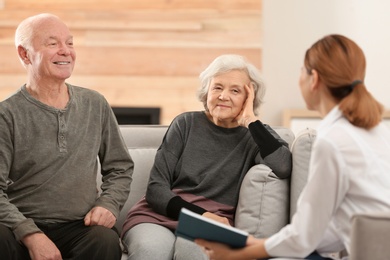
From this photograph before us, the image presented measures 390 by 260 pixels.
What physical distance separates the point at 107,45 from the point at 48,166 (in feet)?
8.74

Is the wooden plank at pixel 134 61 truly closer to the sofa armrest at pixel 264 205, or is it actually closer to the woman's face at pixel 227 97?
the woman's face at pixel 227 97

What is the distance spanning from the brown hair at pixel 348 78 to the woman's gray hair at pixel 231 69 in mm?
1082

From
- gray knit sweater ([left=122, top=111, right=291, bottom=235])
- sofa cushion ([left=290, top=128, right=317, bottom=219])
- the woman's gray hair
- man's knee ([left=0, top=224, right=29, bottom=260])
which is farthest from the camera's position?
the woman's gray hair

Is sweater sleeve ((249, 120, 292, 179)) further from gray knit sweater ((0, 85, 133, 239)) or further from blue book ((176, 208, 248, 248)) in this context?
blue book ((176, 208, 248, 248))

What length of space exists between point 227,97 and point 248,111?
4.2 inches

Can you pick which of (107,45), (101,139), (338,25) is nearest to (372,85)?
(338,25)

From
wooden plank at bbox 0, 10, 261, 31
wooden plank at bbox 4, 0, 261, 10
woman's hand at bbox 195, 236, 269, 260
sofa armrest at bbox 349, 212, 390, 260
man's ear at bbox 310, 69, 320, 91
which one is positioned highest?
wooden plank at bbox 4, 0, 261, 10

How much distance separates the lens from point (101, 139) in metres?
2.93

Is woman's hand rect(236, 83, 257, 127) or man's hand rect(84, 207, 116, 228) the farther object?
woman's hand rect(236, 83, 257, 127)

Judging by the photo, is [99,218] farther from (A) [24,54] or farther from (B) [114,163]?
(A) [24,54]

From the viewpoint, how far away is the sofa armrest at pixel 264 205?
2.81 metres

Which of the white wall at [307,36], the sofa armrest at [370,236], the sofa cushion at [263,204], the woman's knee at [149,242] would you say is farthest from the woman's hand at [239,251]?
the white wall at [307,36]

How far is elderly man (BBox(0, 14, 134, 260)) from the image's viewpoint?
8.64 ft

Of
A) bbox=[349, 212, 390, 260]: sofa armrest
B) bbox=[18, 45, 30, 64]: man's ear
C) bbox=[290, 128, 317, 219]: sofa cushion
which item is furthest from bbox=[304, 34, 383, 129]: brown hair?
bbox=[18, 45, 30, 64]: man's ear
